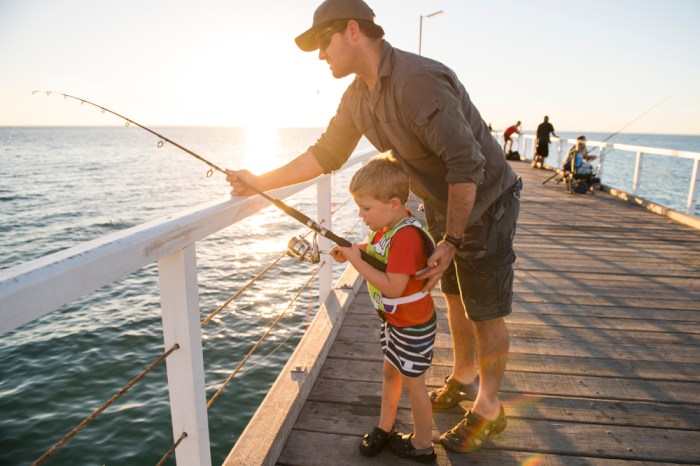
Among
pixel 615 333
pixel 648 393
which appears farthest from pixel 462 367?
pixel 615 333

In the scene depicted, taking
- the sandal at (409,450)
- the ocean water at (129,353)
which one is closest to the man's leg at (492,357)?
the sandal at (409,450)

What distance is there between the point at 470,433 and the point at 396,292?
85 centimetres

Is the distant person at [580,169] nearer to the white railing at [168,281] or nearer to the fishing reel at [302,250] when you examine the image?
the fishing reel at [302,250]

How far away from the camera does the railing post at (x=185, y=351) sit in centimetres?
152

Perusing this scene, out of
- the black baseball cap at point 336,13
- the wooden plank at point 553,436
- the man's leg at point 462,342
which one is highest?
the black baseball cap at point 336,13

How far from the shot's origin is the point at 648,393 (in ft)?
8.72

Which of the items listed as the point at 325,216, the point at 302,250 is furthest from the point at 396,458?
the point at 325,216

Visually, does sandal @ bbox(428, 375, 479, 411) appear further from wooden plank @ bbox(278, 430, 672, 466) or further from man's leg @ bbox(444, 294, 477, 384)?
wooden plank @ bbox(278, 430, 672, 466)

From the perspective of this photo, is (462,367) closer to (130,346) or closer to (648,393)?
(648,393)

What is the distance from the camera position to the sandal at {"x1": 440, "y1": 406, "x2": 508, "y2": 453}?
2.19 m

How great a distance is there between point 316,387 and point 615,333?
222 cm

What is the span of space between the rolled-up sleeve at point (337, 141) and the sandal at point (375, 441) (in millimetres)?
1364

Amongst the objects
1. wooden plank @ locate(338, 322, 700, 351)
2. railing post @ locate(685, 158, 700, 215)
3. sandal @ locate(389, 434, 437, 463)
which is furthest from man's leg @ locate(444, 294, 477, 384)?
railing post @ locate(685, 158, 700, 215)

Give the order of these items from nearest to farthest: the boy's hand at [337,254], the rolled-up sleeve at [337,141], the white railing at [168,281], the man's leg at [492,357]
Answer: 1. the white railing at [168,281]
2. the boy's hand at [337,254]
3. the man's leg at [492,357]
4. the rolled-up sleeve at [337,141]
